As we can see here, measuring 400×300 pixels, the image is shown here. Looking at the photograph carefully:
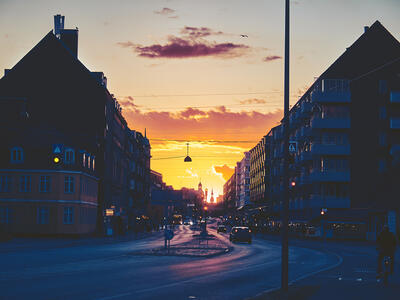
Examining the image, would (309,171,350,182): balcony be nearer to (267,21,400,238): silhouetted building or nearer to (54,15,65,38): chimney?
(267,21,400,238): silhouetted building

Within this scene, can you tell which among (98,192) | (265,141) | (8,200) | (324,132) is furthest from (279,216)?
(8,200)

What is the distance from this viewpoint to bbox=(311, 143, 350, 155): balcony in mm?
79562

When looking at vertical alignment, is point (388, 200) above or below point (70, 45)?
below

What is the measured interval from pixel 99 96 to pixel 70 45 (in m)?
8.22

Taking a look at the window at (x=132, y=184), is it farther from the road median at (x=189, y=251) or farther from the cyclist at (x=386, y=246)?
the cyclist at (x=386, y=246)

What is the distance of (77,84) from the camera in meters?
70.3

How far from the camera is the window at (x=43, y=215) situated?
61.3 meters

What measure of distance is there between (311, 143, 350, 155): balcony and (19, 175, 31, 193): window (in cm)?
3752

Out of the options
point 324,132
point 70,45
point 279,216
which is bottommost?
point 279,216

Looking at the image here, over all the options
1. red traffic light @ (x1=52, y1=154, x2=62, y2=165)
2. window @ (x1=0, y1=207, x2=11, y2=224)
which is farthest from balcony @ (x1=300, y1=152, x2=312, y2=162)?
red traffic light @ (x1=52, y1=154, x2=62, y2=165)

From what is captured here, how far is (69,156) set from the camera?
206 ft

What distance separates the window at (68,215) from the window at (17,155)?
6.86 meters

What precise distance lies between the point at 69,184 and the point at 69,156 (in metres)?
2.94

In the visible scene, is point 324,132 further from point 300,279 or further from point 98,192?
point 300,279
